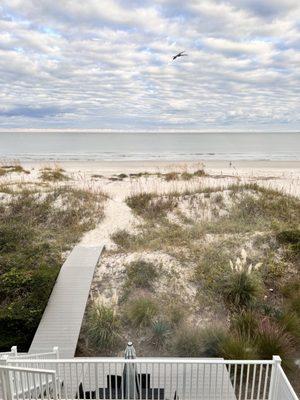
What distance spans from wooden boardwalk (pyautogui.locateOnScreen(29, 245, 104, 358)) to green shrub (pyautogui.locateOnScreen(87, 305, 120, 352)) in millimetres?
289

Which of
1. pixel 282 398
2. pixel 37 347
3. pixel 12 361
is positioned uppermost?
pixel 12 361

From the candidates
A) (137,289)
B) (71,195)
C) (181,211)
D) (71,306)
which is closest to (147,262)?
(137,289)

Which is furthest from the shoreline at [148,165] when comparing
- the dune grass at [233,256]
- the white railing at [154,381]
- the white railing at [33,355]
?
the white railing at [154,381]

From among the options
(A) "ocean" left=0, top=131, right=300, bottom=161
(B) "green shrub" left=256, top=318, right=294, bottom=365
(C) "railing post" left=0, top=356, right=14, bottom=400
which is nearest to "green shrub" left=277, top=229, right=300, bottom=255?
(B) "green shrub" left=256, top=318, right=294, bottom=365

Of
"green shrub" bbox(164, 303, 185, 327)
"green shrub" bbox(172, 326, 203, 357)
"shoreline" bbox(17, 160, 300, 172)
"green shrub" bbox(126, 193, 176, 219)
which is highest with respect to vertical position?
"shoreline" bbox(17, 160, 300, 172)

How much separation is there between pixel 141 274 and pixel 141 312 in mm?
1771

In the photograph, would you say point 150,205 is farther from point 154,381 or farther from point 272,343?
point 154,381

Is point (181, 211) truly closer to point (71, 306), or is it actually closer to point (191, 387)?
point (71, 306)

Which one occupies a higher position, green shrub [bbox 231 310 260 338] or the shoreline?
the shoreline

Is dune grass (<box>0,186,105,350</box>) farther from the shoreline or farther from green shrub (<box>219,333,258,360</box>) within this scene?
the shoreline

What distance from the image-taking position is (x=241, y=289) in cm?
940

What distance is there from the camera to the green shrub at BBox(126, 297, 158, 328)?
8.58 m

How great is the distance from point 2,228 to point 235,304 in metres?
8.43

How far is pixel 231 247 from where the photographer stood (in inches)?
472
